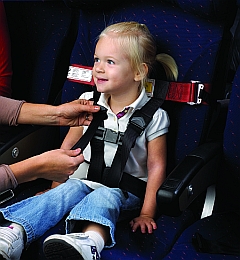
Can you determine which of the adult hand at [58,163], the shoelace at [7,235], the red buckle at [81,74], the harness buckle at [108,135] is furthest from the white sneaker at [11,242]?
the red buckle at [81,74]

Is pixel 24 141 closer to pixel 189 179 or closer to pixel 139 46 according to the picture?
pixel 139 46

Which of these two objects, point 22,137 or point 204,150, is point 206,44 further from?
point 22,137

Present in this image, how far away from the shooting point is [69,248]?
1569mm

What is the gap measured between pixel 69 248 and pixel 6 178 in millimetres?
359

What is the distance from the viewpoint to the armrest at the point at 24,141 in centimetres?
210

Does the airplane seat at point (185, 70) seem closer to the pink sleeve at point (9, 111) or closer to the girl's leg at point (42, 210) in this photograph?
the girl's leg at point (42, 210)

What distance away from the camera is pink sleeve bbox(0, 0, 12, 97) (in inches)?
91.7

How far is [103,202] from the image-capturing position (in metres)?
1.79

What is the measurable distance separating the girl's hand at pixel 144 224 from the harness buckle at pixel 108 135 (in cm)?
29

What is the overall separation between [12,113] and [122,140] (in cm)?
48

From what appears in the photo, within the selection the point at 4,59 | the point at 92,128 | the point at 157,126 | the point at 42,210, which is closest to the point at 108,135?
the point at 92,128

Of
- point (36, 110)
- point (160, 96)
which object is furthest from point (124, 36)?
point (36, 110)

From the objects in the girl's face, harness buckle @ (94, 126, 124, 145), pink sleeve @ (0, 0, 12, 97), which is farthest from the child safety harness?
pink sleeve @ (0, 0, 12, 97)

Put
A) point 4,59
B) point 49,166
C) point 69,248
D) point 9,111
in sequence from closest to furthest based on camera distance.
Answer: point 69,248
point 49,166
point 9,111
point 4,59
